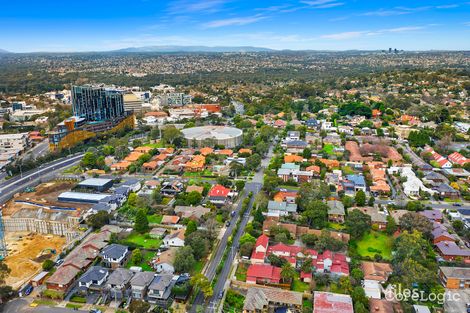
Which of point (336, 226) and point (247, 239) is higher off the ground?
point (247, 239)

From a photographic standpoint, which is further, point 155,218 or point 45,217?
point 155,218

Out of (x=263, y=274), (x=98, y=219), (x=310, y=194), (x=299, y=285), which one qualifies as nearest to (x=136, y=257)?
(x=98, y=219)

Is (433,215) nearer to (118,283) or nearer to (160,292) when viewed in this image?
(160,292)

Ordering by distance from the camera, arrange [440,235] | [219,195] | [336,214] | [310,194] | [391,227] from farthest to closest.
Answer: [219,195], [310,194], [336,214], [391,227], [440,235]

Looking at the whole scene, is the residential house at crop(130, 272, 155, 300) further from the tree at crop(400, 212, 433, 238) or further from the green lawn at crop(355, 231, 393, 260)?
the tree at crop(400, 212, 433, 238)

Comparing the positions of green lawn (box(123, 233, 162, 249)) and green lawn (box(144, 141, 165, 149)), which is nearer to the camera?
green lawn (box(123, 233, 162, 249))

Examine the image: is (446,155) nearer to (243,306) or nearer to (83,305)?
(243,306)

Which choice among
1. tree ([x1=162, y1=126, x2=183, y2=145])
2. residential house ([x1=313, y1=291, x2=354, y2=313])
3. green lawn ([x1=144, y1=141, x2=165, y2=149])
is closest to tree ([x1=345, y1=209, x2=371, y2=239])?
residential house ([x1=313, y1=291, x2=354, y2=313])
